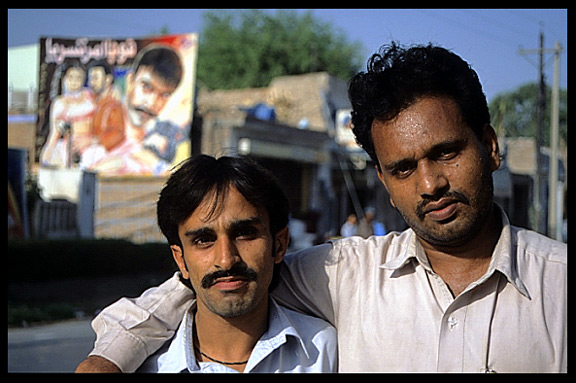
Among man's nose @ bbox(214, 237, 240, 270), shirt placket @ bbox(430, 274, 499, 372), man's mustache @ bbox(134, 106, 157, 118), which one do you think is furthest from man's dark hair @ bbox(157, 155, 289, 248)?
man's mustache @ bbox(134, 106, 157, 118)

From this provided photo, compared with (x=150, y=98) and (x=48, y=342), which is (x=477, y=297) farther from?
(x=150, y=98)

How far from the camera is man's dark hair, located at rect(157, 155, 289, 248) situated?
2346mm

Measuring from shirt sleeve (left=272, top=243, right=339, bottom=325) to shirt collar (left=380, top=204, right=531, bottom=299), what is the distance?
22 cm

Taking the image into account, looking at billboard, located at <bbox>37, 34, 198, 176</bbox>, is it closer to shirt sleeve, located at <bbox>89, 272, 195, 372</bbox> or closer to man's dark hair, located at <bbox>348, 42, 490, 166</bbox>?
shirt sleeve, located at <bbox>89, 272, 195, 372</bbox>

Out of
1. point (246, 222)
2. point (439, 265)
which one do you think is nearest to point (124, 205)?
point (246, 222)

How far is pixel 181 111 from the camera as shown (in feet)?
58.5

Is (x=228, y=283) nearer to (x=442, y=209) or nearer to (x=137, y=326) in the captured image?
(x=137, y=326)

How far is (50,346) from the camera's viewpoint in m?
6.58

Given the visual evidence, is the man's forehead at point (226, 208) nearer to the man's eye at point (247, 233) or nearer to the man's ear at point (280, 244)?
the man's eye at point (247, 233)

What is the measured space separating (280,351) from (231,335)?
179 mm

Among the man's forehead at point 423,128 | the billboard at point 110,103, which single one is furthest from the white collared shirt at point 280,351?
the billboard at point 110,103

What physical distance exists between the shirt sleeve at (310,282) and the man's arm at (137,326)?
1.16 ft
